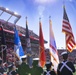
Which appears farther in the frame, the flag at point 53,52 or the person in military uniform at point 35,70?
the flag at point 53,52

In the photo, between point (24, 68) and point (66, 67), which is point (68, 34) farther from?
point (66, 67)

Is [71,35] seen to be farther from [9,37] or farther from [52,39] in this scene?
[9,37]

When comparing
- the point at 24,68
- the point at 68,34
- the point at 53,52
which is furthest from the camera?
the point at 68,34

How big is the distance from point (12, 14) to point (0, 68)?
30905 mm

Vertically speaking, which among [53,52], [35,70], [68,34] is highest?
[68,34]

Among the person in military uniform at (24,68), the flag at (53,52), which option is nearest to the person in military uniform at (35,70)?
the person in military uniform at (24,68)

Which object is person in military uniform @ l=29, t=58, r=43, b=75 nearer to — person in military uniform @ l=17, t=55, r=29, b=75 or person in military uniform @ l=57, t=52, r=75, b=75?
person in military uniform @ l=17, t=55, r=29, b=75

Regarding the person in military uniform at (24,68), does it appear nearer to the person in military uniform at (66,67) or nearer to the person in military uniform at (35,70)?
the person in military uniform at (35,70)

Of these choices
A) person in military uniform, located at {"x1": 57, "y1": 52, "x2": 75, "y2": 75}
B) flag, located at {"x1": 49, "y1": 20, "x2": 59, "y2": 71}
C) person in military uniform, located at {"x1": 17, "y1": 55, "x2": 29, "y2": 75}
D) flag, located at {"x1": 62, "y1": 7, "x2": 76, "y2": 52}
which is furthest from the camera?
flag, located at {"x1": 62, "y1": 7, "x2": 76, "y2": 52}

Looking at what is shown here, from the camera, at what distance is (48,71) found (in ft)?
24.7

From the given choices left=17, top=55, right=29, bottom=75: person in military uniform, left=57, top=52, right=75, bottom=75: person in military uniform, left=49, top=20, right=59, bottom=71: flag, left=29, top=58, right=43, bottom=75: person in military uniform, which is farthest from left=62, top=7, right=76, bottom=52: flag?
left=57, top=52, right=75, bottom=75: person in military uniform

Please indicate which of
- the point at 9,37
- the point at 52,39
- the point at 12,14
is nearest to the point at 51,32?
the point at 52,39

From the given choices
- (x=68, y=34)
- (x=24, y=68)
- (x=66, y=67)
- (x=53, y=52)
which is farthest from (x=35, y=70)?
(x=68, y=34)

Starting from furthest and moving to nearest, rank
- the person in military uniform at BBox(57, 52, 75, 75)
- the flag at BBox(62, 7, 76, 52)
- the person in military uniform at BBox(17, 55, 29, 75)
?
the flag at BBox(62, 7, 76, 52)
the person in military uniform at BBox(17, 55, 29, 75)
the person in military uniform at BBox(57, 52, 75, 75)
